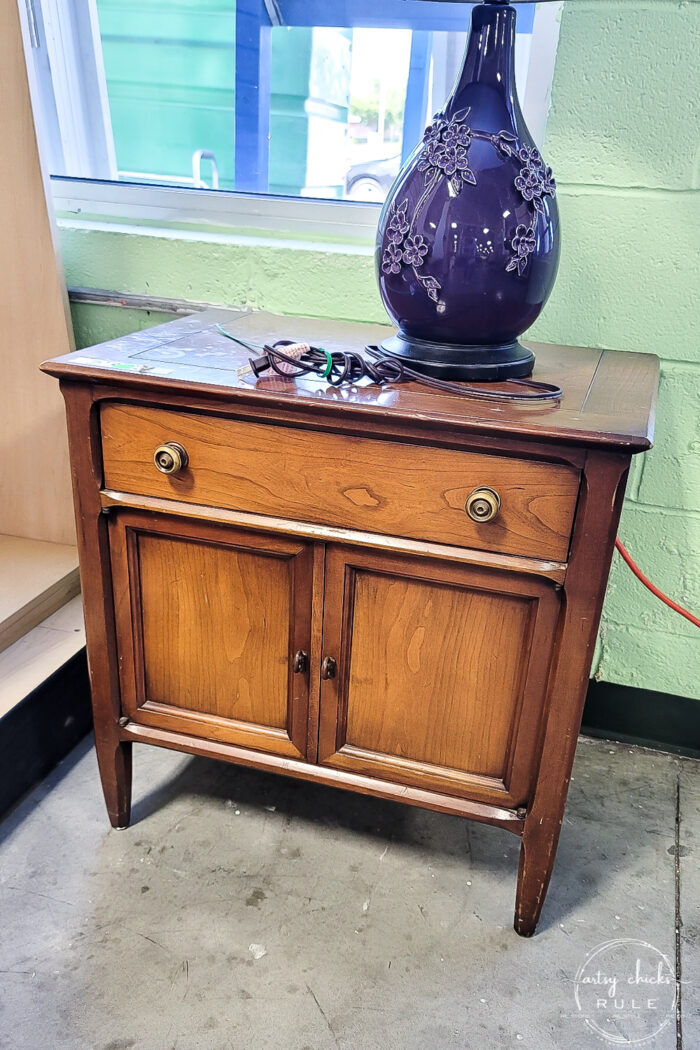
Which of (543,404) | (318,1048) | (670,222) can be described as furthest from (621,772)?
(670,222)

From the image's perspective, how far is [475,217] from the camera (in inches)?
36.8

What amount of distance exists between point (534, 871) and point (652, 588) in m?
0.57

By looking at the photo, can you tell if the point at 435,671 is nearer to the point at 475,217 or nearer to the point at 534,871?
the point at 534,871

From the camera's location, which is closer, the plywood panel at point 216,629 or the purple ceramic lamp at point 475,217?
the purple ceramic lamp at point 475,217

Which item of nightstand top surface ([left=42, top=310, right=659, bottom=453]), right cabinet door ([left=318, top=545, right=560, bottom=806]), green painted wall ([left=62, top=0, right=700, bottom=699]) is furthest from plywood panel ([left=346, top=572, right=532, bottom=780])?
green painted wall ([left=62, top=0, right=700, bottom=699])

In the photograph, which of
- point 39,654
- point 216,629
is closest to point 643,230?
point 216,629

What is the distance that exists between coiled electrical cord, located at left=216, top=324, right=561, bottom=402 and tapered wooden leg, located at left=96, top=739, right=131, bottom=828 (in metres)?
0.65

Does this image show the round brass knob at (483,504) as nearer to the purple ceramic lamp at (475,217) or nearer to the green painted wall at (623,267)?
the purple ceramic lamp at (475,217)

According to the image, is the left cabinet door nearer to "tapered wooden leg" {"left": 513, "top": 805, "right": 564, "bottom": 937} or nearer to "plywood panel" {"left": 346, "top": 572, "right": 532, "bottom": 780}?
"plywood panel" {"left": 346, "top": 572, "right": 532, "bottom": 780}

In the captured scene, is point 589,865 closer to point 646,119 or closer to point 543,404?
point 543,404

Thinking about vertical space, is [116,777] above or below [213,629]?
below

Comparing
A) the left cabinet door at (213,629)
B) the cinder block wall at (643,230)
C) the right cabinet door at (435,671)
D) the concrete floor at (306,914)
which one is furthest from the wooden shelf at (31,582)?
the cinder block wall at (643,230)

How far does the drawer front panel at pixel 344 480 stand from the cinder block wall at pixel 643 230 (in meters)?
0.59

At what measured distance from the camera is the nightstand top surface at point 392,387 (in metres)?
0.86
